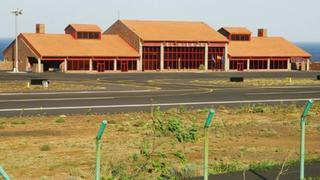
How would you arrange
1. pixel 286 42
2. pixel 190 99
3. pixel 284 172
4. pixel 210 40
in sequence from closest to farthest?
1. pixel 284 172
2. pixel 190 99
3. pixel 210 40
4. pixel 286 42

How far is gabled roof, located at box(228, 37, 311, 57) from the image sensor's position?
334 ft

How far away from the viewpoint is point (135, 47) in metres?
95.0

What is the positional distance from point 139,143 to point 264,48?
88.7 metres

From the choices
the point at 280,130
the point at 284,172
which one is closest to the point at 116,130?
the point at 280,130

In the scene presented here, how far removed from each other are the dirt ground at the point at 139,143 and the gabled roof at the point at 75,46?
5890cm

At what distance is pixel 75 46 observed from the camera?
3558 inches

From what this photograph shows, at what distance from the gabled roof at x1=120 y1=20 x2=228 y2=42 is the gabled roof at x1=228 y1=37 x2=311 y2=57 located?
3732 millimetres

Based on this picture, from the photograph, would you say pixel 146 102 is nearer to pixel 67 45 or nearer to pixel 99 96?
pixel 99 96

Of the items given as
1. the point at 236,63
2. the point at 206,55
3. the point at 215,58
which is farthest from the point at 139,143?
the point at 236,63

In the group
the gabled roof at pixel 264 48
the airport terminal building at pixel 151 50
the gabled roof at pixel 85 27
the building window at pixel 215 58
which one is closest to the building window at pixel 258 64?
the airport terminal building at pixel 151 50

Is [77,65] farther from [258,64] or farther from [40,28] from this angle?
[258,64]

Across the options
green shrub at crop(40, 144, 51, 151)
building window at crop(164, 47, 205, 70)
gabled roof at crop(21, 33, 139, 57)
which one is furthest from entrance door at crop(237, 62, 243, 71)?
green shrub at crop(40, 144, 51, 151)

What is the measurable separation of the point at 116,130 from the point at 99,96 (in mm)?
18315

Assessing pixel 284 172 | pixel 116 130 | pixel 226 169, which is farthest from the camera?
pixel 116 130
